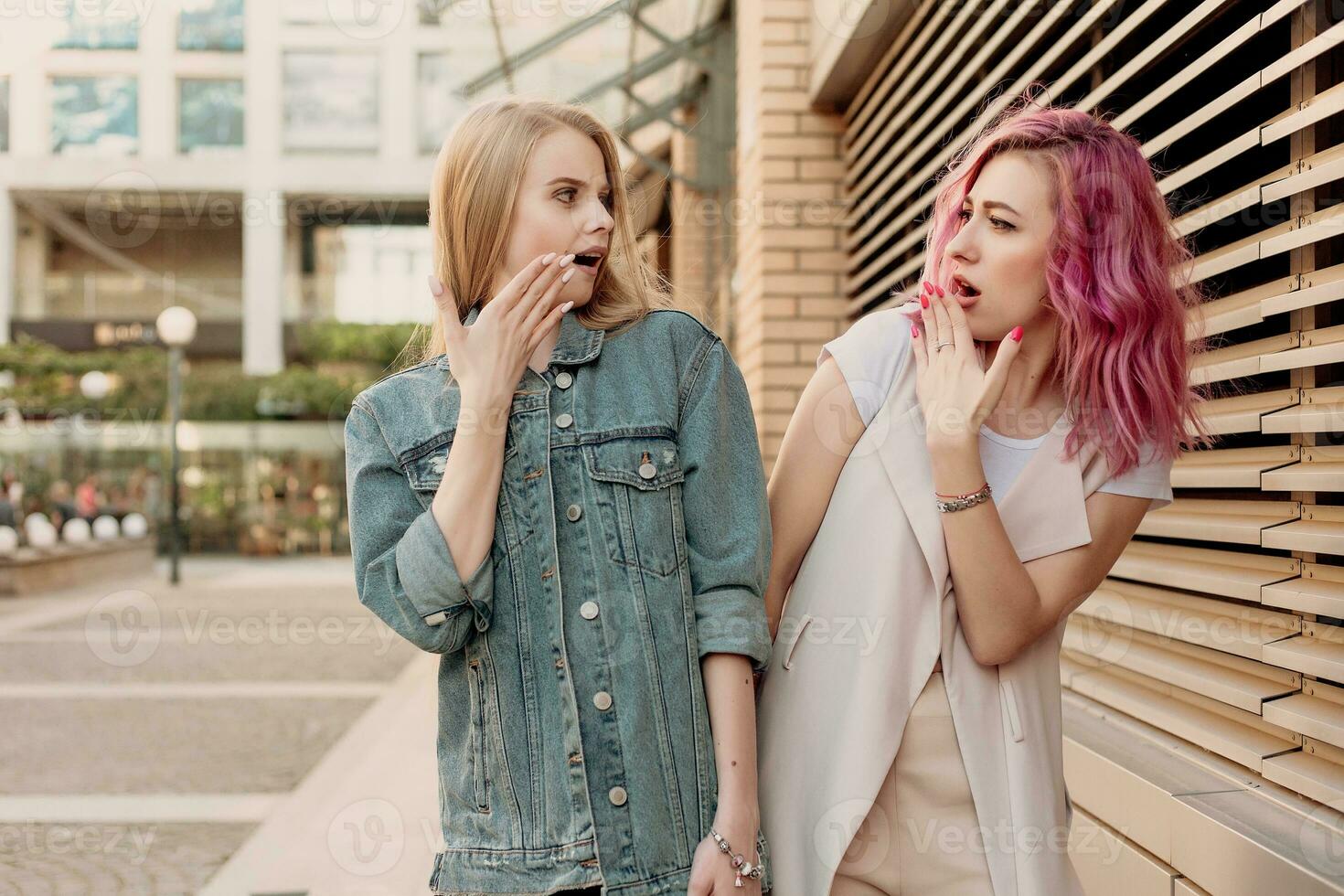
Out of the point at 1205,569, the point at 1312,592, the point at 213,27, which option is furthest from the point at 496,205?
the point at 213,27

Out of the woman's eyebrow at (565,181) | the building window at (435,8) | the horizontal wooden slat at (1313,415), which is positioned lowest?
the horizontal wooden slat at (1313,415)

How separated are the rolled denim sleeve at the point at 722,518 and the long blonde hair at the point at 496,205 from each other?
20 cm

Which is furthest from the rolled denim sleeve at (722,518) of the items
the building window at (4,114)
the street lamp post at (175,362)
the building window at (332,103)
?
the building window at (4,114)

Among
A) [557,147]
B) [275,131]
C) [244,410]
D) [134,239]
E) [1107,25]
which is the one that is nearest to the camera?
[557,147]

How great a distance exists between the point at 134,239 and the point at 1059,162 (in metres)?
36.6

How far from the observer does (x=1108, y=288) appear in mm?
1878

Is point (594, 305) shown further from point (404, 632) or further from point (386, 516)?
point (404, 632)

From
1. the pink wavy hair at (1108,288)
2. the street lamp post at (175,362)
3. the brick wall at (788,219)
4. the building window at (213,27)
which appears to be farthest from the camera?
the building window at (213,27)

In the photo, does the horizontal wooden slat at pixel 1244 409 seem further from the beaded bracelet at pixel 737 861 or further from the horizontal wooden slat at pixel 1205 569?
the beaded bracelet at pixel 737 861

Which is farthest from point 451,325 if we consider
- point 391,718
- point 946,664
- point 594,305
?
point 391,718

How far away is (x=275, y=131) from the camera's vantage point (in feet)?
105

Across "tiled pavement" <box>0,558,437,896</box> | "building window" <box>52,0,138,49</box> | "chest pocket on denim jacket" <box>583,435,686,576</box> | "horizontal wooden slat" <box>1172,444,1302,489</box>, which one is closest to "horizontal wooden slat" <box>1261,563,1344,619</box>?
"horizontal wooden slat" <box>1172,444,1302,489</box>

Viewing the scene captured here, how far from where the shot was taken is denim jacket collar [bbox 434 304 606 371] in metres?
1.80

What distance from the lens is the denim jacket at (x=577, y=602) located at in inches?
64.8
